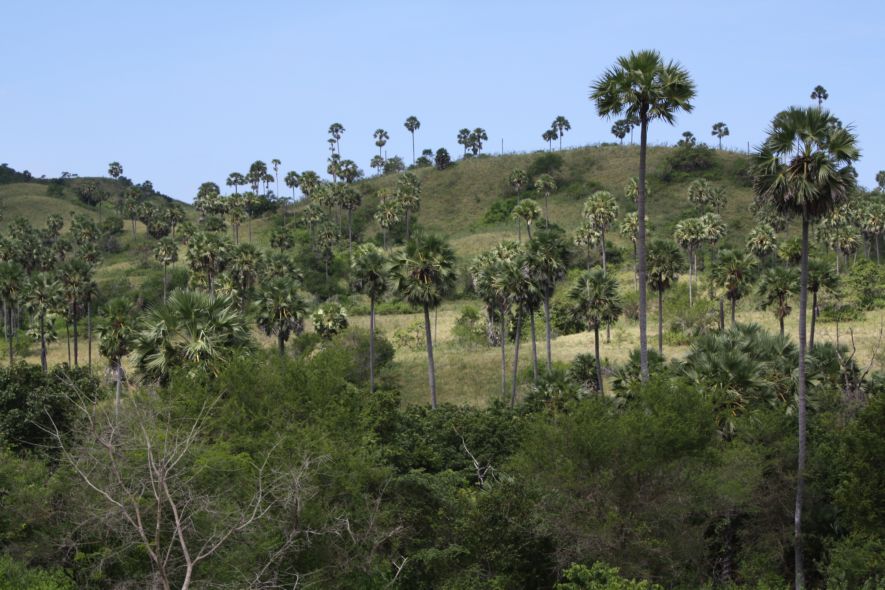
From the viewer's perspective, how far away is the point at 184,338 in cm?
3466

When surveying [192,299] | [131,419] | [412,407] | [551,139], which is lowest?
[412,407]

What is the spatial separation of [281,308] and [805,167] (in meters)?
36.4

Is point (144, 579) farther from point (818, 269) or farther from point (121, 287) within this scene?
point (121, 287)

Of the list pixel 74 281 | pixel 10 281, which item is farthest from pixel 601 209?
pixel 10 281

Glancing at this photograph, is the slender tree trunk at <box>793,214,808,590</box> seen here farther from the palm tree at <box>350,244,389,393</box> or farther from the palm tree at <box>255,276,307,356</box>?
the palm tree at <box>255,276,307,356</box>

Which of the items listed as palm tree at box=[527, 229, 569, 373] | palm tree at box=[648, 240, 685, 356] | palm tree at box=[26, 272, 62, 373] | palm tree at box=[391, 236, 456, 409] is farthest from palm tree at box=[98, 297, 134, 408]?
palm tree at box=[648, 240, 685, 356]

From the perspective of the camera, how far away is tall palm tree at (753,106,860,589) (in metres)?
26.1

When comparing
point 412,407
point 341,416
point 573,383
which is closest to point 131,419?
point 341,416

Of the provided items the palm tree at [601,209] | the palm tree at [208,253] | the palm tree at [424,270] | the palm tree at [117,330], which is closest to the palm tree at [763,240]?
the palm tree at [601,209]

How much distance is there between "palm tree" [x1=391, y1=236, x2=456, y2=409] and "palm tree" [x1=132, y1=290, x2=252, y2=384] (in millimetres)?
15471

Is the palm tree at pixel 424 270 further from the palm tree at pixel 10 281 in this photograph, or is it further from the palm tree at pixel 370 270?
the palm tree at pixel 10 281

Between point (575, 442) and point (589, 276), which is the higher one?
point (589, 276)

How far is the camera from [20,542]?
922 inches

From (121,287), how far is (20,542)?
101m
